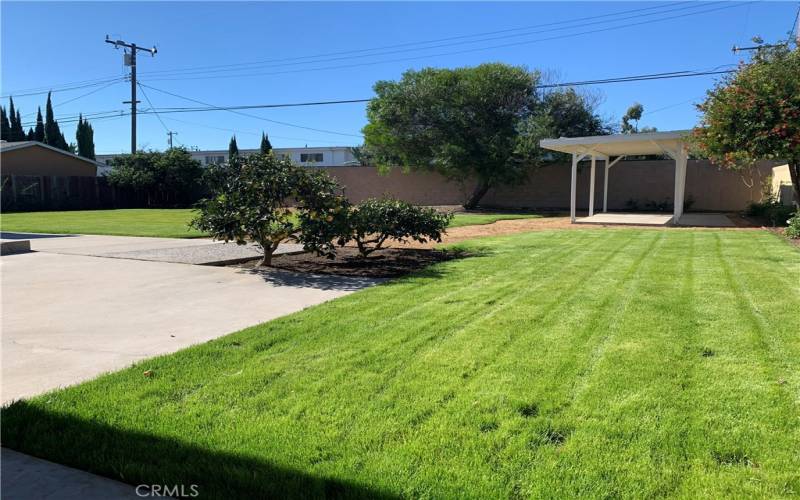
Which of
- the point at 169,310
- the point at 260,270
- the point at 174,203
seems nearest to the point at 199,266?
the point at 260,270

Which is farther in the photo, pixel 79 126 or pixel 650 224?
pixel 79 126

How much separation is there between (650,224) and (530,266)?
11.3 meters

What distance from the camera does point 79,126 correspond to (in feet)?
197

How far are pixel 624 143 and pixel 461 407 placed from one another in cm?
1904

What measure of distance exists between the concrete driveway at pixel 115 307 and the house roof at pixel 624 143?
1409cm

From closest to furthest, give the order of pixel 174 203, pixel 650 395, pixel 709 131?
pixel 650 395, pixel 709 131, pixel 174 203

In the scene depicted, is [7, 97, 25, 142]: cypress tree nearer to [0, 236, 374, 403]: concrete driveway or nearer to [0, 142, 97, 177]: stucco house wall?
[0, 142, 97, 177]: stucco house wall

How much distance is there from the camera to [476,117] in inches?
1104

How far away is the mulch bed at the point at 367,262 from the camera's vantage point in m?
9.32

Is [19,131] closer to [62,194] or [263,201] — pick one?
[62,194]

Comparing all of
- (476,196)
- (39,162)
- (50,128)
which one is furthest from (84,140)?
(476,196)

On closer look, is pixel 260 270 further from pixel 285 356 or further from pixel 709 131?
pixel 709 131

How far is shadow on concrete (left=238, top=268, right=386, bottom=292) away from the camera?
26.3 feet

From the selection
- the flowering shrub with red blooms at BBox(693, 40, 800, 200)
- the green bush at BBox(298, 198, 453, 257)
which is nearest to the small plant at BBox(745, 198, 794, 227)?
the flowering shrub with red blooms at BBox(693, 40, 800, 200)
